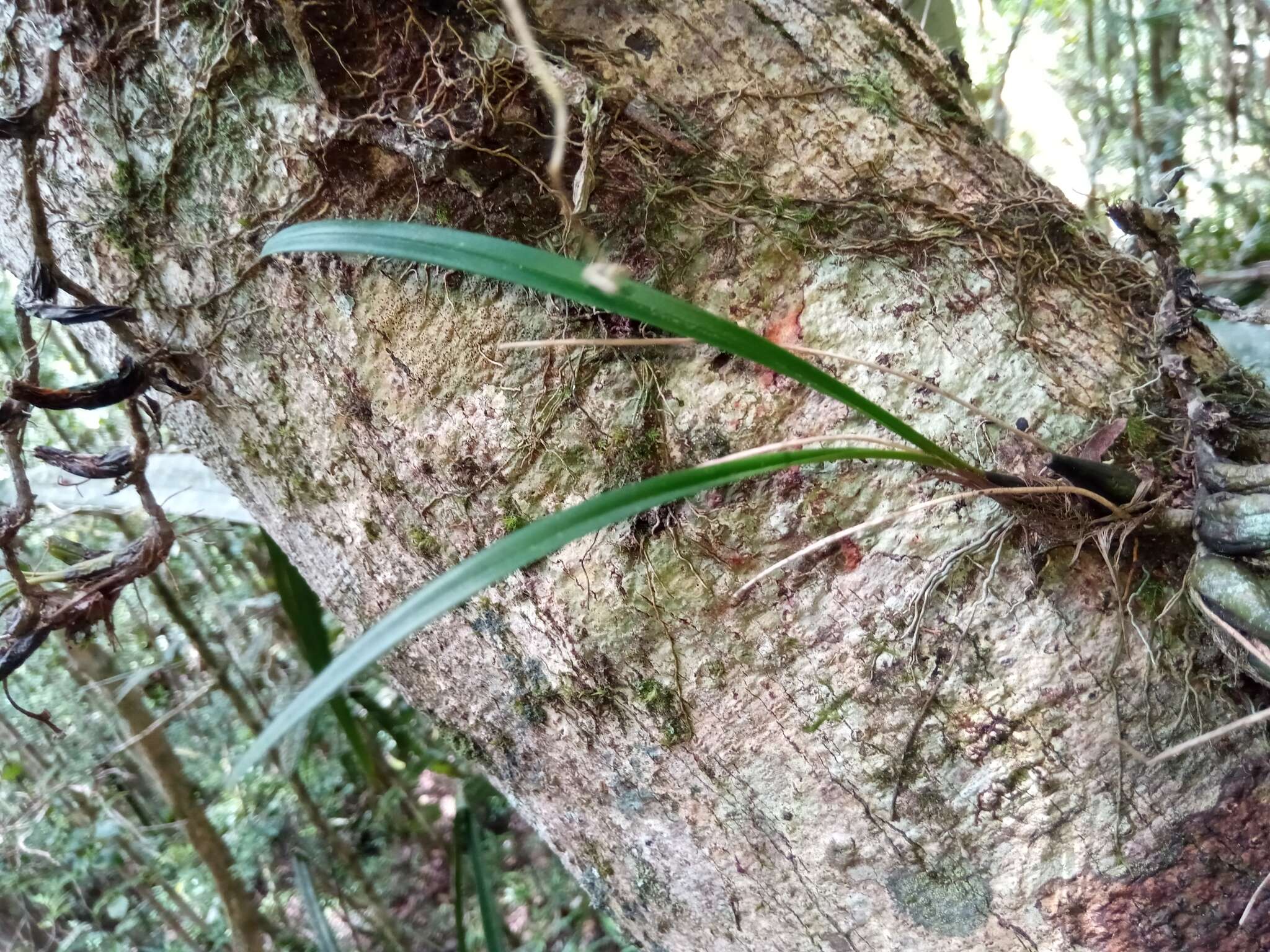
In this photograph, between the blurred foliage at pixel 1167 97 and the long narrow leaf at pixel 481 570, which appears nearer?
the long narrow leaf at pixel 481 570

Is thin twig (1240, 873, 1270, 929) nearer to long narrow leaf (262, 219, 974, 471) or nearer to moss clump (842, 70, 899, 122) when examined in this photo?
long narrow leaf (262, 219, 974, 471)

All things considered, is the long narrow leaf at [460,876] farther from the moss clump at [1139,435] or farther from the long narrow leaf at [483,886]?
the moss clump at [1139,435]

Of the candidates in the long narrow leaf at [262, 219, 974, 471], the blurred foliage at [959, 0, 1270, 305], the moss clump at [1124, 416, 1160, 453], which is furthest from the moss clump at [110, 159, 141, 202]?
the blurred foliage at [959, 0, 1270, 305]

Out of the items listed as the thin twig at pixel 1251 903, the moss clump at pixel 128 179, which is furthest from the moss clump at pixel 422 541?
the thin twig at pixel 1251 903

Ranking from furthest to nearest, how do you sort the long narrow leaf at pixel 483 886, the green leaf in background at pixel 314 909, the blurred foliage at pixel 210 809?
the blurred foliage at pixel 210 809 → the green leaf in background at pixel 314 909 → the long narrow leaf at pixel 483 886

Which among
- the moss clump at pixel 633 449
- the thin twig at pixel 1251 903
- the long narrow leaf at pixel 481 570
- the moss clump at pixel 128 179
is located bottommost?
the thin twig at pixel 1251 903
